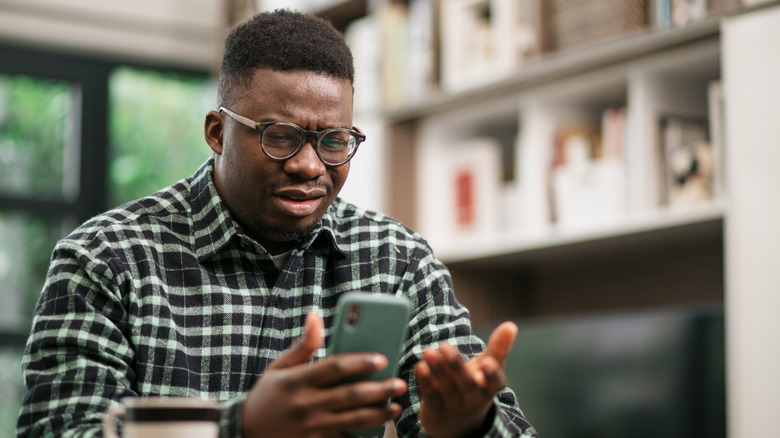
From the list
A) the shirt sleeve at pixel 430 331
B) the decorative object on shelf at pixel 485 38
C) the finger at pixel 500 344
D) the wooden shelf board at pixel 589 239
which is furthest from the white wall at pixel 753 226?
the finger at pixel 500 344

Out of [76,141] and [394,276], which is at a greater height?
[76,141]

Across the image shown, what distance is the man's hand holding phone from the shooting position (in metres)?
0.87

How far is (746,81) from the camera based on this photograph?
6.85 feet

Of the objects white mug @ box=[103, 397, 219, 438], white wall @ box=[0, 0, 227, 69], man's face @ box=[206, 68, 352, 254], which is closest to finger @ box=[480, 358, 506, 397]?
white mug @ box=[103, 397, 219, 438]

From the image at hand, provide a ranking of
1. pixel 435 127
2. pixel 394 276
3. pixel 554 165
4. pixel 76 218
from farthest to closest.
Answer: pixel 76 218 < pixel 435 127 < pixel 554 165 < pixel 394 276

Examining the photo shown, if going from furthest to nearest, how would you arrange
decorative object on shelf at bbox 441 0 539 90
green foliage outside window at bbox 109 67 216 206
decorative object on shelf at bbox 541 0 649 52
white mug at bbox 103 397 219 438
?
green foliage outside window at bbox 109 67 216 206 < decorative object on shelf at bbox 441 0 539 90 < decorative object on shelf at bbox 541 0 649 52 < white mug at bbox 103 397 219 438

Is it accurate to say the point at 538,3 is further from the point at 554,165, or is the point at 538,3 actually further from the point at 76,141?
the point at 76,141

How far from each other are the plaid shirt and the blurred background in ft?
3.22

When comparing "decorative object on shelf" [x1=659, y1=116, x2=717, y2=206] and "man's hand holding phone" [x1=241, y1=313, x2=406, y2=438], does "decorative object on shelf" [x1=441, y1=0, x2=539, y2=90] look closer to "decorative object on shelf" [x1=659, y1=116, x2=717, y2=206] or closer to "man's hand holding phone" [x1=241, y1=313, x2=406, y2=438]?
"decorative object on shelf" [x1=659, y1=116, x2=717, y2=206]

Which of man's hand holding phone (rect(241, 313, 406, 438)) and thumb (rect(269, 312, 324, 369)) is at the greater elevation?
thumb (rect(269, 312, 324, 369))

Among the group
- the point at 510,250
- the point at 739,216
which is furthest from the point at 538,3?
the point at 739,216

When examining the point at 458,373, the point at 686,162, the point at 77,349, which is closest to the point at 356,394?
the point at 458,373

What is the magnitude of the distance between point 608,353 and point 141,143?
2.38 m

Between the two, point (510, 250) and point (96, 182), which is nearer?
point (510, 250)
